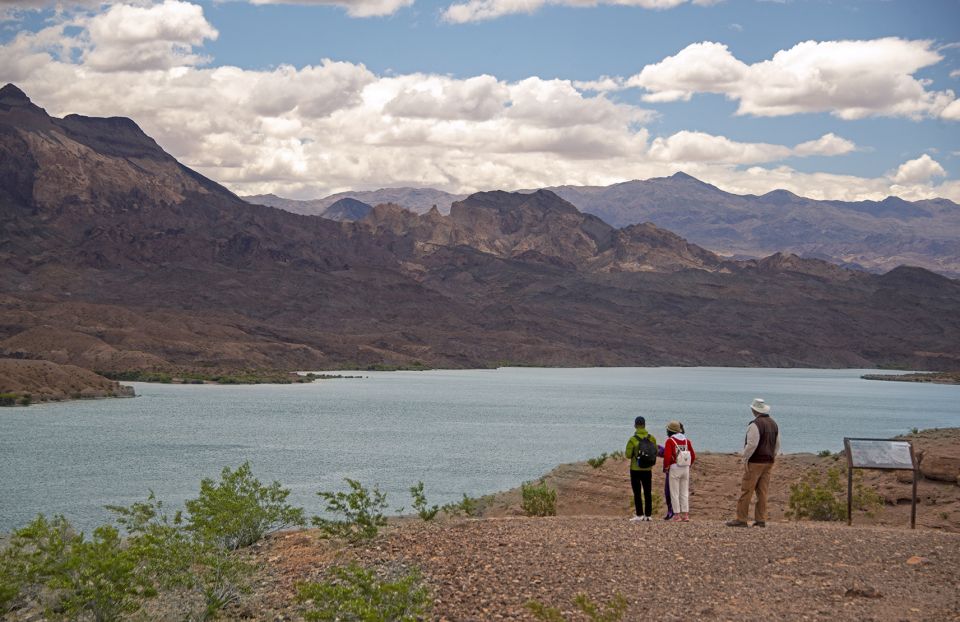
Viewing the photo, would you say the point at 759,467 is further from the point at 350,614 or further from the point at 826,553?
the point at 350,614

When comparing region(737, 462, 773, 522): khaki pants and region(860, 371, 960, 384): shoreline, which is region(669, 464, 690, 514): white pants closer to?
region(737, 462, 773, 522): khaki pants

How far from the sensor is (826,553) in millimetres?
14883

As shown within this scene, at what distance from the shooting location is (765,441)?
1792 centimetres

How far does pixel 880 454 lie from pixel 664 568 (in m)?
6.59

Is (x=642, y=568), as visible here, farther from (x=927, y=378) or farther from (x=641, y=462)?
(x=927, y=378)

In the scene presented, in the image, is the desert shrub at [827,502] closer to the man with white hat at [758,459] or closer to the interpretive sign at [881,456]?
the interpretive sign at [881,456]

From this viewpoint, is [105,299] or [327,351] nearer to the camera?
[327,351]

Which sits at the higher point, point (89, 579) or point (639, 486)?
point (639, 486)

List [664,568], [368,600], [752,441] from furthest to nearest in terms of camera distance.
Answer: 1. [752,441]
2. [664,568]
3. [368,600]

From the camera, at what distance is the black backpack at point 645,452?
18953 millimetres

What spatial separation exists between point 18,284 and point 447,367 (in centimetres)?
7657

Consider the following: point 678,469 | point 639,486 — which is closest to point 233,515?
point 639,486

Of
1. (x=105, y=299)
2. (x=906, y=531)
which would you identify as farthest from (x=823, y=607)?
(x=105, y=299)

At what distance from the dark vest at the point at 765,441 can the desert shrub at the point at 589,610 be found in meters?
6.42
